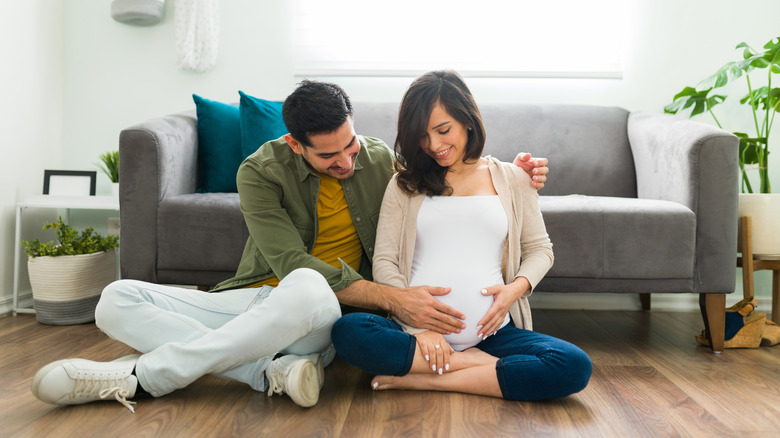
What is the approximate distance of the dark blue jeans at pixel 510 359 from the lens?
128 cm

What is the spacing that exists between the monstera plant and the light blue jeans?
1944 mm

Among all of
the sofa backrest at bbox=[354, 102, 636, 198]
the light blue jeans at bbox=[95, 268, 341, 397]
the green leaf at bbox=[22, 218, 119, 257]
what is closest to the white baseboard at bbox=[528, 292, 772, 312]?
the sofa backrest at bbox=[354, 102, 636, 198]

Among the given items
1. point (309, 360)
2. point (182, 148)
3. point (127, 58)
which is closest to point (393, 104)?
point (182, 148)

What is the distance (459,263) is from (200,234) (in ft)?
3.14

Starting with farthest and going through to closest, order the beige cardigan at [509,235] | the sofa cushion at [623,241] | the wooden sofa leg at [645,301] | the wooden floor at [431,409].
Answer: the wooden sofa leg at [645,301], the sofa cushion at [623,241], the beige cardigan at [509,235], the wooden floor at [431,409]

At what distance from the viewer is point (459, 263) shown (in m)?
1.42

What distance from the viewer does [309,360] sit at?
1308 millimetres

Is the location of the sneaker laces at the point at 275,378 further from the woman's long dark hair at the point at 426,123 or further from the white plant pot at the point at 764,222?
the white plant pot at the point at 764,222

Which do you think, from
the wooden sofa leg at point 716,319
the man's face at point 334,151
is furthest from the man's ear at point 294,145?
the wooden sofa leg at point 716,319

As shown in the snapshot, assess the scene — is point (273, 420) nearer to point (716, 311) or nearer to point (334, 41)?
point (716, 311)

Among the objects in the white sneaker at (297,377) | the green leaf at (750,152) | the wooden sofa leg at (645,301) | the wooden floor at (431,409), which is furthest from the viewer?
the wooden sofa leg at (645,301)

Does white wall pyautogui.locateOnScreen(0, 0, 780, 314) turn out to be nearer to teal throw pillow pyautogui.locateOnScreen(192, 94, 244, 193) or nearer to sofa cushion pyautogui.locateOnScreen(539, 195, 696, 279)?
teal throw pillow pyautogui.locateOnScreen(192, 94, 244, 193)

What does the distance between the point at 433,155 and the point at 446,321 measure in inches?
16.7

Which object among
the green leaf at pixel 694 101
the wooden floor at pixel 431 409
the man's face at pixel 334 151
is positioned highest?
the green leaf at pixel 694 101
